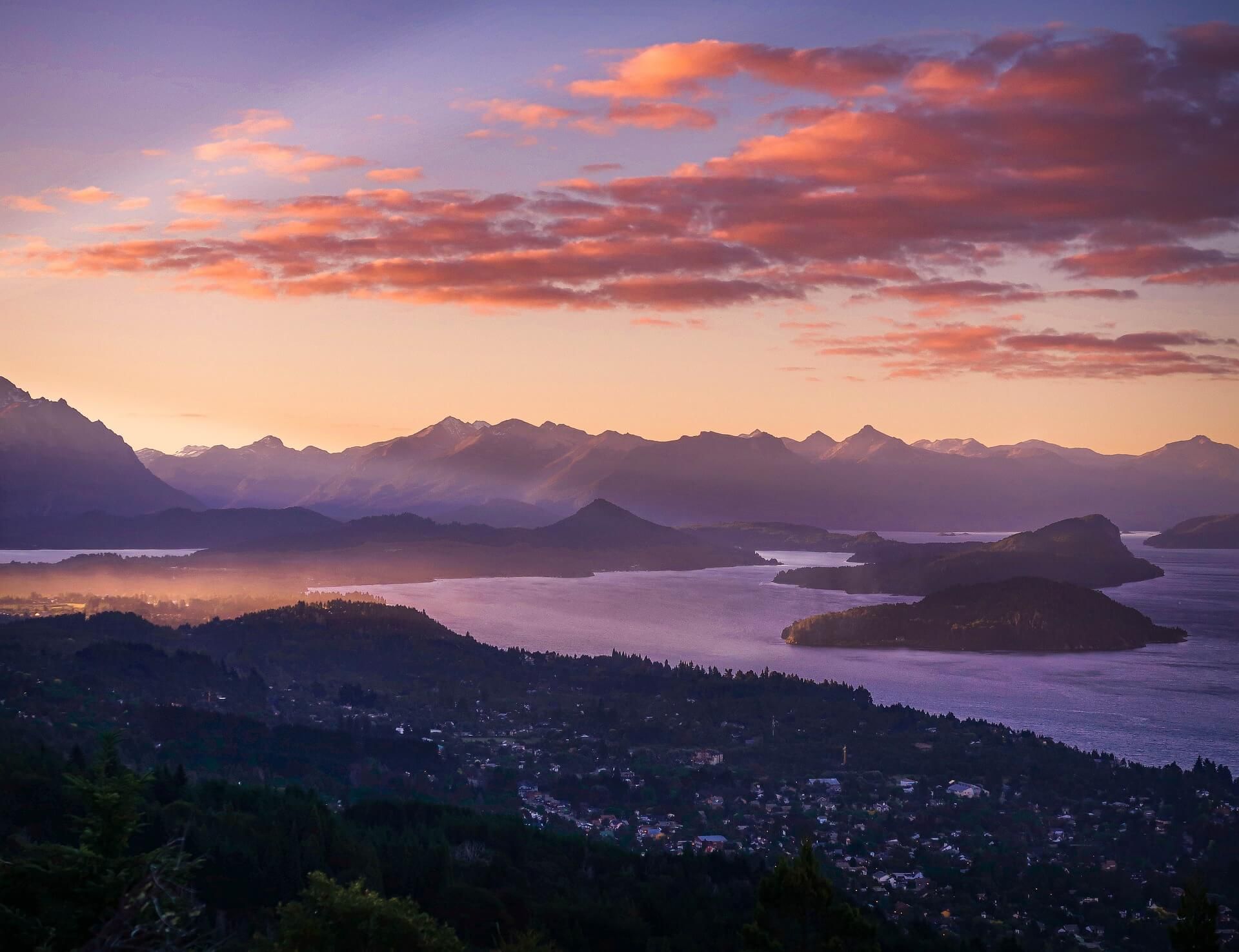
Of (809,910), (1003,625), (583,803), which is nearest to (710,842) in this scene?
(583,803)

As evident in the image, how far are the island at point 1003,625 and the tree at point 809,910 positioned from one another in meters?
123

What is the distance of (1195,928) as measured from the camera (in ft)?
76.0

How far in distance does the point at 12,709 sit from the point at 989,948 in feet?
206

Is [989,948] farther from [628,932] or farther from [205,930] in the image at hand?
[205,930]

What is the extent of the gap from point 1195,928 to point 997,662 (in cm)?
11924

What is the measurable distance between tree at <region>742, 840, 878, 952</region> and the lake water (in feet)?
205

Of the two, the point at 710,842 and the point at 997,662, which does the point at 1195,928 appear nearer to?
the point at 710,842

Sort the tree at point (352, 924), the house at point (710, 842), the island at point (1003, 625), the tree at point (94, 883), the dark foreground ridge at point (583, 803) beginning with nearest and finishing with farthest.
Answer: the tree at point (94, 883) < the tree at point (352, 924) < the dark foreground ridge at point (583, 803) < the house at point (710, 842) < the island at point (1003, 625)

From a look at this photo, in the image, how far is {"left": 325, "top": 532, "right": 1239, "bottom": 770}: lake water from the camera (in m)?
92.1

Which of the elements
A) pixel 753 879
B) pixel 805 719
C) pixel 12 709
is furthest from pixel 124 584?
pixel 753 879

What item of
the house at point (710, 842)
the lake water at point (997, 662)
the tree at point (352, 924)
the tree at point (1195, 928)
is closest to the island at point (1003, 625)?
the lake water at point (997, 662)

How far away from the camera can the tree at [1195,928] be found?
911 inches

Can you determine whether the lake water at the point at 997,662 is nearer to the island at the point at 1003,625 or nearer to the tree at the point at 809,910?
the island at the point at 1003,625

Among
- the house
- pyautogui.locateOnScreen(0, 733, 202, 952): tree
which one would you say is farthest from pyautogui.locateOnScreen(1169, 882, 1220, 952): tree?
the house
